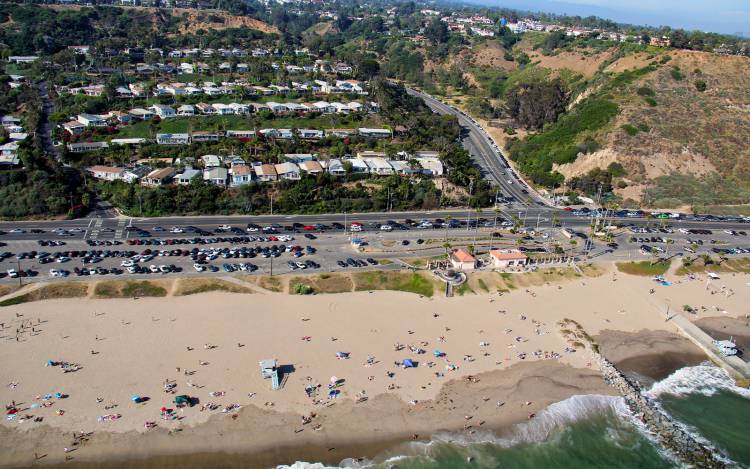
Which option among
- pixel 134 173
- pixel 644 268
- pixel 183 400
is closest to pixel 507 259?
pixel 644 268

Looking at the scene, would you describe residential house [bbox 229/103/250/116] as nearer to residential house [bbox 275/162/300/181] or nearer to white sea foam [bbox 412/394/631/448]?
residential house [bbox 275/162/300/181]

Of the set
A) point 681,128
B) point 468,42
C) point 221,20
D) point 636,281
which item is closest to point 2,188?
point 636,281

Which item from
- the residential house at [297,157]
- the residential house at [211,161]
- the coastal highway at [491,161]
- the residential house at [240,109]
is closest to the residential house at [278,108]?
the residential house at [240,109]

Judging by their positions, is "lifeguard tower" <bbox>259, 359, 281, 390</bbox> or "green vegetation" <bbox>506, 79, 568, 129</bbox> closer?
"lifeguard tower" <bbox>259, 359, 281, 390</bbox>

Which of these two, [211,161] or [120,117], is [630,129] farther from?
[120,117]

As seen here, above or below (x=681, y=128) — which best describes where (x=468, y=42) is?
above

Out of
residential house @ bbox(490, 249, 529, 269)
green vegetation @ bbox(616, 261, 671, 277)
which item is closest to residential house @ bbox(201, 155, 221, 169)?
residential house @ bbox(490, 249, 529, 269)

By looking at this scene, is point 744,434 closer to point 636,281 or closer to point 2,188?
point 636,281
